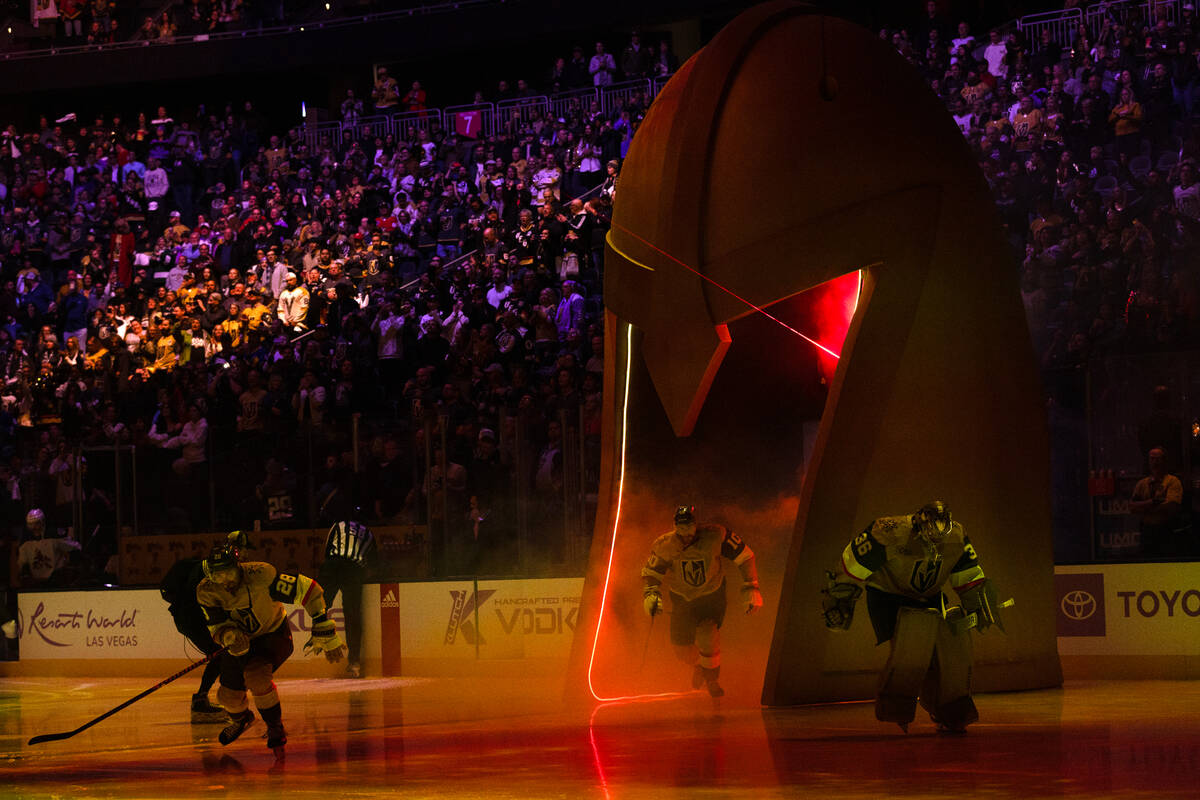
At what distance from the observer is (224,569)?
1187cm

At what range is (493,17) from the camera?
3441cm

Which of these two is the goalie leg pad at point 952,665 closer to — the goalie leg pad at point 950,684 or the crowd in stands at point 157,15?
the goalie leg pad at point 950,684

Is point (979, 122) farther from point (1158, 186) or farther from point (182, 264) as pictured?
point (182, 264)

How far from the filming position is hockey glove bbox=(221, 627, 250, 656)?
468 inches

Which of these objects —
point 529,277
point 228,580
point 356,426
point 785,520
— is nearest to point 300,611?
point 356,426

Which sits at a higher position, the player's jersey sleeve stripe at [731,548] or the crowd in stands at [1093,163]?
the crowd in stands at [1093,163]

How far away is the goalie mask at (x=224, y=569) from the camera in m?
11.9

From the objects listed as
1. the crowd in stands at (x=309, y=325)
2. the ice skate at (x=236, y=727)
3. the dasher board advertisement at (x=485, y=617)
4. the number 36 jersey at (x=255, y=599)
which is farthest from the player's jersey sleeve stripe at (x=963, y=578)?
the dasher board advertisement at (x=485, y=617)

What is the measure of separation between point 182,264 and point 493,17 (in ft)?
29.6

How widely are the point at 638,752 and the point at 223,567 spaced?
3280mm

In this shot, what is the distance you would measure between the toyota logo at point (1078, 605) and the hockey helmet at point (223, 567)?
321 inches

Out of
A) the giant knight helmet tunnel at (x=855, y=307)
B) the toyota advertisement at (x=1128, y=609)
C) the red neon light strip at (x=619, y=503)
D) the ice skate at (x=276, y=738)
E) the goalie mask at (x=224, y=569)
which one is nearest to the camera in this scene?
the ice skate at (x=276, y=738)

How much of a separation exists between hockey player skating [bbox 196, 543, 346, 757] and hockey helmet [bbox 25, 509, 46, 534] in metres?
11.0

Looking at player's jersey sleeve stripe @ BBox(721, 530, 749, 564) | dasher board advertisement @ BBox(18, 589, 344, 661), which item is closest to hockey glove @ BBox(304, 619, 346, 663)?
player's jersey sleeve stripe @ BBox(721, 530, 749, 564)
